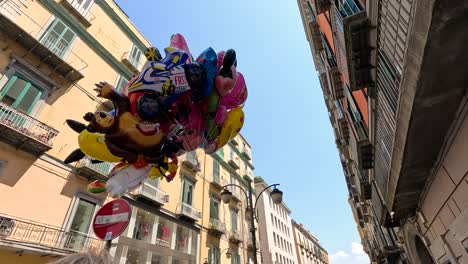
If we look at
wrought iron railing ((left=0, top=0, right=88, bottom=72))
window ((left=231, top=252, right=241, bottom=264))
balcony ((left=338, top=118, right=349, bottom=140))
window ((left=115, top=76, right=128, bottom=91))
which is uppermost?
window ((left=115, top=76, right=128, bottom=91))

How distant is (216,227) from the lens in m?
18.0

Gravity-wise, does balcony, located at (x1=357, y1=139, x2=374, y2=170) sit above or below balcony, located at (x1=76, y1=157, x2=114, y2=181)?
below

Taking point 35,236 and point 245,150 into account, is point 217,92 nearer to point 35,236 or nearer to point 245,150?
point 35,236

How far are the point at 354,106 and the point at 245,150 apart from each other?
20326mm

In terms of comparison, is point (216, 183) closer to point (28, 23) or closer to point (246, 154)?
A: point (246, 154)

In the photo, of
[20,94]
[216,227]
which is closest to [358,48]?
[20,94]

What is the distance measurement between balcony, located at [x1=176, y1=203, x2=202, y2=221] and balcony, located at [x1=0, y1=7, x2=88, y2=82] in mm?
9464

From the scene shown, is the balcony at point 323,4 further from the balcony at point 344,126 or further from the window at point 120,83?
the window at point 120,83

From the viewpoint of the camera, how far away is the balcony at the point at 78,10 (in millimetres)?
11812

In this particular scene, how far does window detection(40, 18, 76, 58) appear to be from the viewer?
10234mm

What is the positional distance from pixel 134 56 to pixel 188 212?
10892mm

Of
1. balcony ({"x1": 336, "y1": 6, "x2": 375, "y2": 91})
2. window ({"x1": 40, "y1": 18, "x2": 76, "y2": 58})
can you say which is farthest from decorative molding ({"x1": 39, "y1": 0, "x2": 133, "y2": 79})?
balcony ({"x1": 336, "y1": 6, "x2": 375, "y2": 91})

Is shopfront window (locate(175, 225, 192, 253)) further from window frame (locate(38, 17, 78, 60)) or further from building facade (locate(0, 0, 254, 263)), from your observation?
window frame (locate(38, 17, 78, 60))

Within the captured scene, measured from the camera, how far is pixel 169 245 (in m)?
14.1
